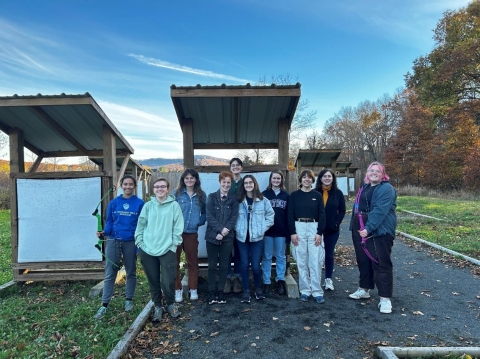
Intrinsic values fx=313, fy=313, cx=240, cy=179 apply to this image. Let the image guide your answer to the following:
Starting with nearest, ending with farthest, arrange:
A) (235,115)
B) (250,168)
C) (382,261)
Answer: (382,261) < (250,168) < (235,115)

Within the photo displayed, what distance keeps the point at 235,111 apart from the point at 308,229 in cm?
256

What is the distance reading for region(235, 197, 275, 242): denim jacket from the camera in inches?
181

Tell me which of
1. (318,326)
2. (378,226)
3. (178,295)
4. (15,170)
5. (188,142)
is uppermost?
(188,142)

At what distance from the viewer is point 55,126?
580 cm

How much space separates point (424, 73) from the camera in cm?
2797

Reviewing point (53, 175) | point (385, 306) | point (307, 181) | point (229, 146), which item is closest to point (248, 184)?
point (307, 181)

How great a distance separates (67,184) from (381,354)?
5.24m

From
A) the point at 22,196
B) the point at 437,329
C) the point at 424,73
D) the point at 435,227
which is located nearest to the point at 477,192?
the point at 424,73

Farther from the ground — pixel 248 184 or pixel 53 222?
pixel 248 184

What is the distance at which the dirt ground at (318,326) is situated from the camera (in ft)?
11.0

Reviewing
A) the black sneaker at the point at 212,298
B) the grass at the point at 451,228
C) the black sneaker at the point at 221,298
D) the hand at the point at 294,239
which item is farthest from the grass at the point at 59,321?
the grass at the point at 451,228

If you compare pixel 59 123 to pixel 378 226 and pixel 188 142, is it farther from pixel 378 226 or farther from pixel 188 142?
pixel 378 226

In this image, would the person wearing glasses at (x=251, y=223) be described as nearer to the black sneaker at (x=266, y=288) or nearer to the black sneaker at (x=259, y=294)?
the black sneaker at (x=259, y=294)

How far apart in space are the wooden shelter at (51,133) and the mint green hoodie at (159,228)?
1.82m
